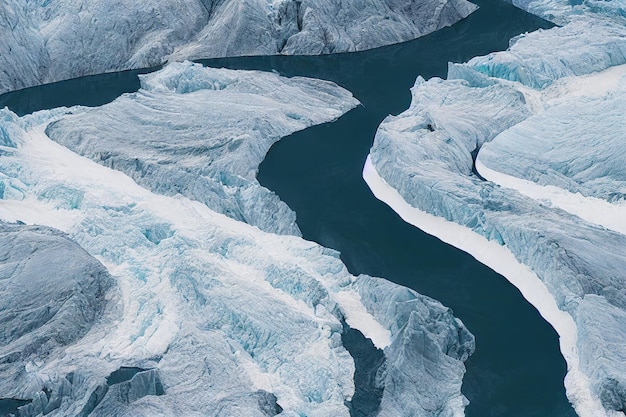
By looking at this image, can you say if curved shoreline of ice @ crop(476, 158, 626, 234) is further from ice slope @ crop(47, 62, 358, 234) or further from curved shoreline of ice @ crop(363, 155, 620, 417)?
ice slope @ crop(47, 62, 358, 234)

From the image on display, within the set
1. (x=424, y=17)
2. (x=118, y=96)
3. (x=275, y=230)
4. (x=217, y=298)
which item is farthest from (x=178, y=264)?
(x=424, y=17)

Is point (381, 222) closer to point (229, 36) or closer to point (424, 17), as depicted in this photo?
point (229, 36)

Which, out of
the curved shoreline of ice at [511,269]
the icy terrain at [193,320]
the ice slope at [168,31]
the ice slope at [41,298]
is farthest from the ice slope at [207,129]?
the ice slope at [41,298]

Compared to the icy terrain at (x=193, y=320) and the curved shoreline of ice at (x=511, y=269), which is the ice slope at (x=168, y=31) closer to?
the icy terrain at (x=193, y=320)

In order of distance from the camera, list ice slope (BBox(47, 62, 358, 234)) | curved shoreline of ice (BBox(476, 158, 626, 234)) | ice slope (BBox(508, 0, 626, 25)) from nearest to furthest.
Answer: curved shoreline of ice (BBox(476, 158, 626, 234))
ice slope (BBox(47, 62, 358, 234))
ice slope (BBox(508, 0, 626, 25))

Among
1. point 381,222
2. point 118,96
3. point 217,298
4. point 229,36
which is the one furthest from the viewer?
point 229,36

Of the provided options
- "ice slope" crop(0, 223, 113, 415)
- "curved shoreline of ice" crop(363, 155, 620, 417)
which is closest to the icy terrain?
"ice slope" crop(0, 223, 113, 415)
